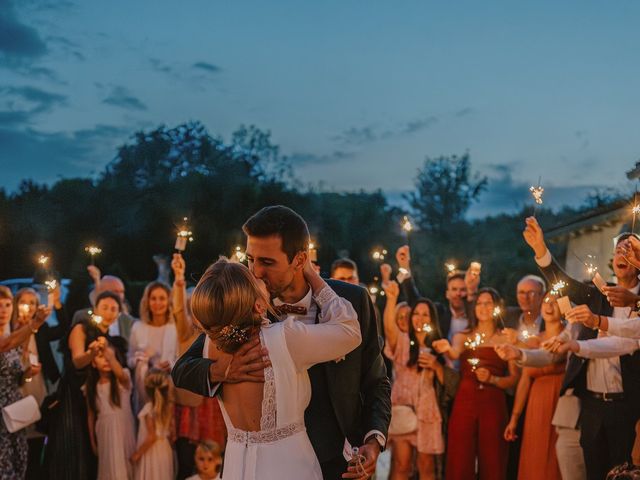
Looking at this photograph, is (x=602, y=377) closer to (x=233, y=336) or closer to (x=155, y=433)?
(x=233, y=336)

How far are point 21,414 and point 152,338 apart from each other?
1476mm

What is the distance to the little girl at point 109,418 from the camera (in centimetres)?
738

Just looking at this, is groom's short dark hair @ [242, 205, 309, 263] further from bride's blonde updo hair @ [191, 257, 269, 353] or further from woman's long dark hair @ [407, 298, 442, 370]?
woman's long dark hair @ [407, 298, 442, 370]

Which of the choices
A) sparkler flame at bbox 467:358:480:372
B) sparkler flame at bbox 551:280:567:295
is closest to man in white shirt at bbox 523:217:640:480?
sparkler flame at bbox 551:280:567:295

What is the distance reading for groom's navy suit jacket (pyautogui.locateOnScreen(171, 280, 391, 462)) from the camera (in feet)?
11.1

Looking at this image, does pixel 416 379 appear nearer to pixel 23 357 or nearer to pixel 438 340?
pixel 438 340

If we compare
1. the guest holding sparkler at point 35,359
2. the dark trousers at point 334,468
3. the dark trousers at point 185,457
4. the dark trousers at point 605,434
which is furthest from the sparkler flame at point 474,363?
the guest holding sparkler at point 35,359

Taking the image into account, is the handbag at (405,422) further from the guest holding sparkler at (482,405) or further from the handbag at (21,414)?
the handbag at (21,414)

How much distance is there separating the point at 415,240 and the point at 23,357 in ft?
61.3

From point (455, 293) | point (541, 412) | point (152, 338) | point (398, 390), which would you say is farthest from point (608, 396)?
point (152, 338)

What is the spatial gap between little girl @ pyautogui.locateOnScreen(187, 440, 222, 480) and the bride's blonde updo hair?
4.01 m

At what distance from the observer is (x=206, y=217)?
18.2 metres

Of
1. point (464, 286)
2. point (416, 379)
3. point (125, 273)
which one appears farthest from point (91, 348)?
point (125, 273)

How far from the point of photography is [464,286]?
→ 832cm
